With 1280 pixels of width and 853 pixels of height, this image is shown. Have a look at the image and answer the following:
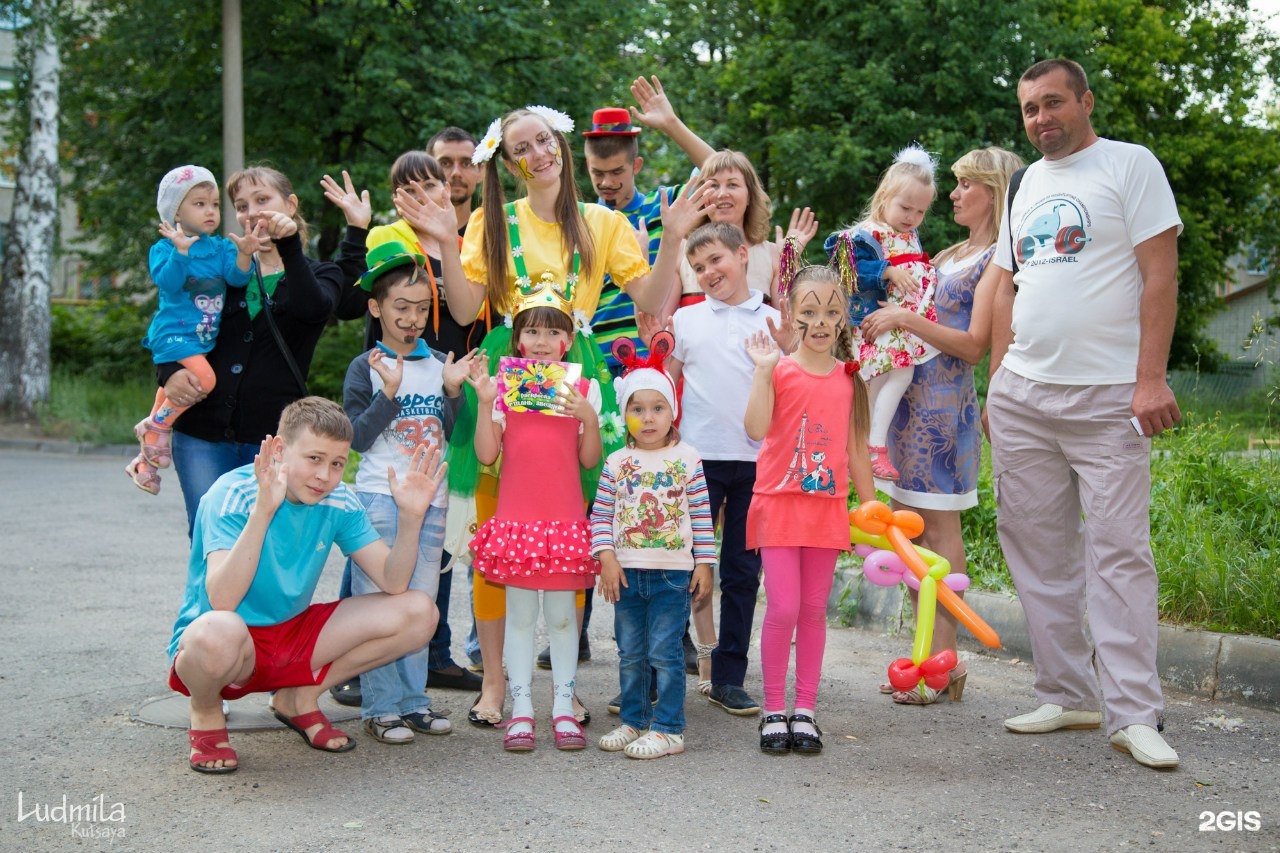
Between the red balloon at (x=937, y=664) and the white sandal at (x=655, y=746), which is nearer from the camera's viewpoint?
the white sandal at (x=655, y=746)

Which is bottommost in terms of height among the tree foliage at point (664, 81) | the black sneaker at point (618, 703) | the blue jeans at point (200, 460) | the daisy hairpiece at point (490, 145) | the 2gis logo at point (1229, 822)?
the black sneaker at point (618, 703)

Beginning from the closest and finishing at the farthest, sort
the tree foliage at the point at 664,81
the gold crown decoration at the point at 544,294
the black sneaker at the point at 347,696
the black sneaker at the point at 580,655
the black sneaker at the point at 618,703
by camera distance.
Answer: the gold crown decoration at the point at 544,294, the black sneaker at the point at 618,703, the black sneaker at the point at 347,696, the black sneaker at the point at 580,655, the tree foliage at the point at 664,81

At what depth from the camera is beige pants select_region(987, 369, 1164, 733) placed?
4387 mm

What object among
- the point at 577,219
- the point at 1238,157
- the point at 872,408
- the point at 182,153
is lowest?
the point at 872,408

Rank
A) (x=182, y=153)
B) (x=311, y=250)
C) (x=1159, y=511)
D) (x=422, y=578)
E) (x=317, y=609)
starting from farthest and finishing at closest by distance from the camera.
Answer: (x=311, y=250) → (x=182, y=153) → (x=1159, y=511) → (x=422, y=578) → (x=317, y=609)

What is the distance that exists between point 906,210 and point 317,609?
289 cm

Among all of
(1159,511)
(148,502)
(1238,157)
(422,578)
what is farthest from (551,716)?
(1238,157)

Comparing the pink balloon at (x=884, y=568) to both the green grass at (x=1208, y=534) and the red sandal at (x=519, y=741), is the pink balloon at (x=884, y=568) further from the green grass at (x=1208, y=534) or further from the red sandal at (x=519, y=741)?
the green grass at (x=1208, y=534)

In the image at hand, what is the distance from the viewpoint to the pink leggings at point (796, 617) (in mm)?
4562

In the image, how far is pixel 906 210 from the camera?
Result: 5305 millimetres

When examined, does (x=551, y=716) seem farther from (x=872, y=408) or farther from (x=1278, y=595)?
(x=1278, y=595)

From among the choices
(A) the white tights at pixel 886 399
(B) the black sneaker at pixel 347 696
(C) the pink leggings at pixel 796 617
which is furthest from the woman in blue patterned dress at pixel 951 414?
(B) the black sneaker at pixel 347 696

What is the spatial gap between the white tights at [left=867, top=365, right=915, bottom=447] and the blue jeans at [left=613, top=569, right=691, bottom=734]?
1.19 metres

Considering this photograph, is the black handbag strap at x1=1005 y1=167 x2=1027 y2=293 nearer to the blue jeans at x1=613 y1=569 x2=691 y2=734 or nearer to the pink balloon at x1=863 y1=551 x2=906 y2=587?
the pink balloon at x1=863 y1=551 x2=906 y2=587
